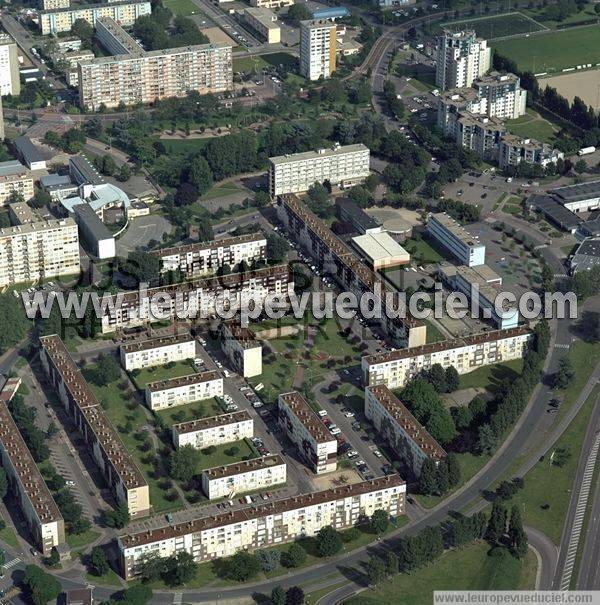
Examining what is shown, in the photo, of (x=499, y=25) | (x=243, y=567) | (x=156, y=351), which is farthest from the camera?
(x=499, y=25)

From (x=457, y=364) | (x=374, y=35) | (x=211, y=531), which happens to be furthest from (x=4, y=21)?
(x=211, y=531)

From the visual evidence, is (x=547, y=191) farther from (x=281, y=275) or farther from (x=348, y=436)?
(x=348, y=436)

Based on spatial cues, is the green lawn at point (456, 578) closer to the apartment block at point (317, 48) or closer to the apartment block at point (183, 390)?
the apartment block at point (183, 390)

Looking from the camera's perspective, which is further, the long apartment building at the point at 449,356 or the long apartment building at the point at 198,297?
the long apartment building at the point at 198,297


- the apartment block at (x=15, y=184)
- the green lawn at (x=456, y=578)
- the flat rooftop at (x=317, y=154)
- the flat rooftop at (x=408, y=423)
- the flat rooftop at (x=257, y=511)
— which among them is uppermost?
the flat rooftop at (x=317, y=154)

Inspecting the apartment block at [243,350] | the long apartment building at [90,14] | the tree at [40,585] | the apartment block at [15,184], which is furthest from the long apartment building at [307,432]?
the long apartment building at [90,14]

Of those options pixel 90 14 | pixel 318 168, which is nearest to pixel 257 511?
pixel 318 168

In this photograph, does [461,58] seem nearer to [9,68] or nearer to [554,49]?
[554,49]
